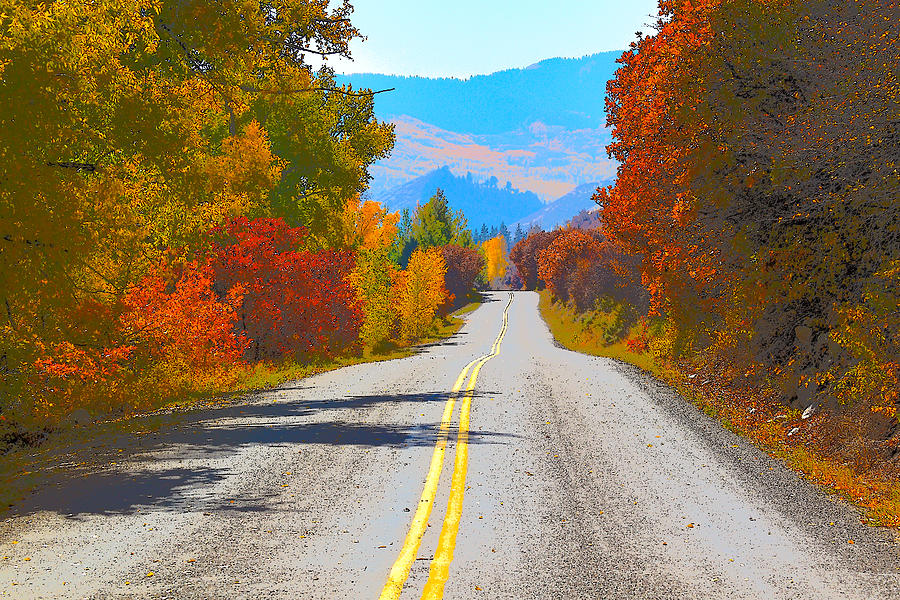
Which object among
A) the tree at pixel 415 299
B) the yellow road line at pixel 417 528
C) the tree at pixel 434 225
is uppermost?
the tree at pixel 434 225

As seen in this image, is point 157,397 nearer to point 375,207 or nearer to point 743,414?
point 743,414

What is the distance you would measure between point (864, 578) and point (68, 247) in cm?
973

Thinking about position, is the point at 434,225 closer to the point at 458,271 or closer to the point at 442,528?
the point at 458,271

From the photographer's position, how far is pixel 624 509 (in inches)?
308

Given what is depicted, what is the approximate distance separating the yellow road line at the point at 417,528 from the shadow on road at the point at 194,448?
0.77 metres

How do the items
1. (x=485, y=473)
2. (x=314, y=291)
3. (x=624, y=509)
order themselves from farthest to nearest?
(x=314, y=291)
(x=485, y=473)
(x=624, y=509)

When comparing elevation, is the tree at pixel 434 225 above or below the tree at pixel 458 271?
above

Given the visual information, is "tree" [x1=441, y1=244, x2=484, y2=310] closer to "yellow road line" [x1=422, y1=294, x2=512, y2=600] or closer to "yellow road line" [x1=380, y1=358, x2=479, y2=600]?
"yellow road line" [x1=422, y1=294, x2=512, y2=600]

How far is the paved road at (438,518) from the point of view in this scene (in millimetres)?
5805

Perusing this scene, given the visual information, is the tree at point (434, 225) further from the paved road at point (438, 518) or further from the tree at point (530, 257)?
the paved road at point (438, 518)

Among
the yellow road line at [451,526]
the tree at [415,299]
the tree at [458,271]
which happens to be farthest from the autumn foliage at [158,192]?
the tree at [458,271]

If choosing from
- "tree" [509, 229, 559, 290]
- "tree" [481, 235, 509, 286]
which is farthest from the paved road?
"tree" [481, 235, 509, 286]

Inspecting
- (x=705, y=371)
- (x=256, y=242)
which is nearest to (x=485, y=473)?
(x=705, y=371)

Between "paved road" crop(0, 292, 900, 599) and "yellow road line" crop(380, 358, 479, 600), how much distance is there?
24 millimetres
